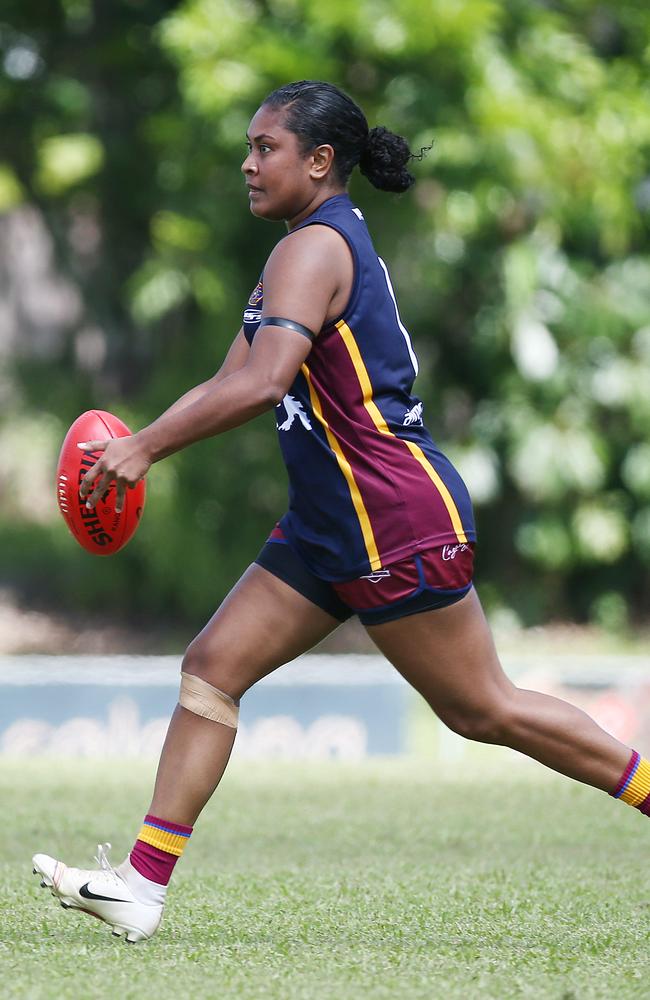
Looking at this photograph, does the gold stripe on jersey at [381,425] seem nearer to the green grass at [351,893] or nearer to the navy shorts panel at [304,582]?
the navy shorts panel at [304,582]

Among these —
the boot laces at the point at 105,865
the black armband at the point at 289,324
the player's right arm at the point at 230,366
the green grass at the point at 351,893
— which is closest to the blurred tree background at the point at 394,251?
the green grass at the point at 351,893

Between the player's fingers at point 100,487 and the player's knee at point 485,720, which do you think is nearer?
the player's fingers at point 100,487

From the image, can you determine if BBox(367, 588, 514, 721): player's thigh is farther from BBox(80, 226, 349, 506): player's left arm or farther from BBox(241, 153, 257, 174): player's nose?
BBox(241, 153, 257, 174): player's nose

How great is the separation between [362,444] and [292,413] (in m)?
0.20

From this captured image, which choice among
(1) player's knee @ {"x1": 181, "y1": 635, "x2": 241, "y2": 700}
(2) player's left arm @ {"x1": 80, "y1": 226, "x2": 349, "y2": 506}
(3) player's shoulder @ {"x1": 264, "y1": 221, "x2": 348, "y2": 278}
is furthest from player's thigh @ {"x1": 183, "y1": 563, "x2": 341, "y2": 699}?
(3) player's shoulder @ {"x1": 264, "y1": 221, "x2": 348, "y2": 278}

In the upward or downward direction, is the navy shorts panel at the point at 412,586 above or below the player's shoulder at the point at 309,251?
below

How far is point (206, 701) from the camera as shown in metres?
3.93

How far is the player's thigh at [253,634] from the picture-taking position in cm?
394

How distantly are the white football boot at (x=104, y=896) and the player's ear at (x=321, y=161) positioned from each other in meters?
1.81

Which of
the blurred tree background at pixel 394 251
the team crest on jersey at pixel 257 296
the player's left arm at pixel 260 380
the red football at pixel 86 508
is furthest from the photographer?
the blurred tree background at pixel 394 251

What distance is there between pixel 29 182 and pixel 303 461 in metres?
12.0

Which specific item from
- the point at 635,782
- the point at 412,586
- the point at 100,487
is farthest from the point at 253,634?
the point at 635,782

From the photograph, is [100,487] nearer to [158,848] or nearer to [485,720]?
[158,848]

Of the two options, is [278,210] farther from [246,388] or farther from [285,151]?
[246,388]
